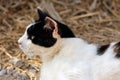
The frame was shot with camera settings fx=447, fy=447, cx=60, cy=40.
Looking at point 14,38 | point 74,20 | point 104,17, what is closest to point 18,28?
point 14,38

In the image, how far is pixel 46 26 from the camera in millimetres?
2590

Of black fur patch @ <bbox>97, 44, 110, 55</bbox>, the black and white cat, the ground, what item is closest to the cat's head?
the black and white cat

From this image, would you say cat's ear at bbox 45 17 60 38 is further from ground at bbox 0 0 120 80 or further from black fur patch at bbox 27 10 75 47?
ground at bbox 0 0 120 80

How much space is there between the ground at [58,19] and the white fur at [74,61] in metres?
0.56

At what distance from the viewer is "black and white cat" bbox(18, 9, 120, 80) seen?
2.57m

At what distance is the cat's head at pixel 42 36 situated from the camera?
2596mm

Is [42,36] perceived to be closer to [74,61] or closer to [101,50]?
[74,61]

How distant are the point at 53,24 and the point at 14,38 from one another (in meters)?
1.26

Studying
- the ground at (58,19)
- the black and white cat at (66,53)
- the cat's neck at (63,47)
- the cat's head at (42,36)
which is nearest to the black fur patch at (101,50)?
the black and white cat at (66,53)

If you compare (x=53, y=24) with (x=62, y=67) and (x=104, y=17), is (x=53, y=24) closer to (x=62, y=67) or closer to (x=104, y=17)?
(x=62, y=67)

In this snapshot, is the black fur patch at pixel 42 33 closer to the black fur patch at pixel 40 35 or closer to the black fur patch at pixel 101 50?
the black fur patch at pixel 40 35

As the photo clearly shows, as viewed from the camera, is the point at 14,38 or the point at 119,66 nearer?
the point at 119,66

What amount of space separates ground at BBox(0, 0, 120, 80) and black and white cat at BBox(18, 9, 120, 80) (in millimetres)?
596

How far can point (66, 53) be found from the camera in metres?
2.69
